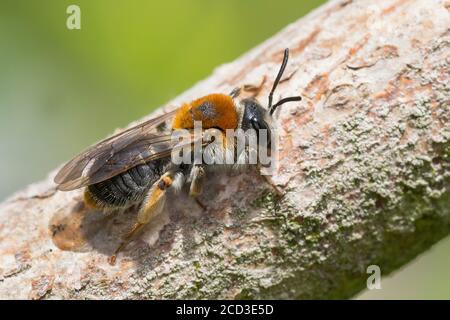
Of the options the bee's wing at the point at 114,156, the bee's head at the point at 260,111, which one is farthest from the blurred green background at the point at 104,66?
the bee's head at the point at 260,111

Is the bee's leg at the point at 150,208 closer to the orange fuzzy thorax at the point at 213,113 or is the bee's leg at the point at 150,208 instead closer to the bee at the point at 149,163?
the bee at the point at 149,163

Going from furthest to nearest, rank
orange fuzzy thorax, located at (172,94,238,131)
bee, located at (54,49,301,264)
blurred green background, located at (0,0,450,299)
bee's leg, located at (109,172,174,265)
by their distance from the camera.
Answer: blurred green background, located at (0,0,450,299)
orange fuzzy thorax, located at (172,94,238,131)
bee, located at (54,49,301,264)
bee's leg, located at (109,172,174,265)

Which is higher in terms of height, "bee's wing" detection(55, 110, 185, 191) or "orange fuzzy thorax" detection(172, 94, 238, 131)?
"orange fuzzy thorax" detection(172, 94, 238, 131)

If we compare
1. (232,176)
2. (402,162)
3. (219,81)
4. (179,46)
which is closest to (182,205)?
(232,176)

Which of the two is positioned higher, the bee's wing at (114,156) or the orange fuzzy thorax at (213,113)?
the orange fuzzy thorax at (213,113)

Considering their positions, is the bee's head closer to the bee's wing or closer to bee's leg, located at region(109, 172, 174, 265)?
the bee's wing

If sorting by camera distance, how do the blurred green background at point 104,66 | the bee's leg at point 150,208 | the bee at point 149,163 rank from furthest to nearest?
1. the blurred green background at point 104,66
2. the bee at point 149,163
3. the bee's leg at point 150,208

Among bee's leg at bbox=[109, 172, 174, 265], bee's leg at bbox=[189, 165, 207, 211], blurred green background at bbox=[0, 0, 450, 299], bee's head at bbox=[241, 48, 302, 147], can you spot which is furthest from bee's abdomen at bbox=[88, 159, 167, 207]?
blurred green background at bbox=[0, 0, 450, 299]

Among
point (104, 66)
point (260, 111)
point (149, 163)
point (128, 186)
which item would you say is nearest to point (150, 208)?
point (128, 186)
